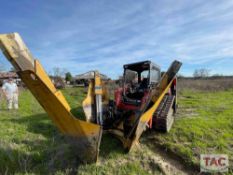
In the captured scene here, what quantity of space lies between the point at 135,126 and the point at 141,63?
2774 mm

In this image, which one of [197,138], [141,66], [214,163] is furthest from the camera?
[141,66]

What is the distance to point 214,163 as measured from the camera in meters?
3.81

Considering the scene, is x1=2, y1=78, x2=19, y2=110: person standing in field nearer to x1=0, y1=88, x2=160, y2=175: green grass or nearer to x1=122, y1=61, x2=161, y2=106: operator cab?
x1=0, y1=88, x2=160, y2=175: green grass

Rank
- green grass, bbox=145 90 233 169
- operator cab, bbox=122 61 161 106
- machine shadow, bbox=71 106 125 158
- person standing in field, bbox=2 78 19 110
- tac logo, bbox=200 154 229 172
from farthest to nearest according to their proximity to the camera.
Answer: person standing in field, bbox=2 78 19 110
operator cab, bbox=122 61 161 106
green grass, bbox=145 90 233 169
machine shadow, bbox=71 106 125 158
tac logo, bbox=200 154 229 172

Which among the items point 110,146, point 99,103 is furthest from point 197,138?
point 99,103

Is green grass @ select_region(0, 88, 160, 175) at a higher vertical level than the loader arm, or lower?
lower

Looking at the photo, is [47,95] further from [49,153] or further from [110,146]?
[110,146]

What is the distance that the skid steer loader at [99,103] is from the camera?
A: 8.77ft

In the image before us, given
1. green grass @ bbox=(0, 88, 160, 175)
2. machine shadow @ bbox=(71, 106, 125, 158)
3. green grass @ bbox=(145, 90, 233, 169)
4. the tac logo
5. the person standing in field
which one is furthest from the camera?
the person standing in field

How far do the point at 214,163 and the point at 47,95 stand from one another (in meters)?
3.10

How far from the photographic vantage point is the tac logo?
358 cm

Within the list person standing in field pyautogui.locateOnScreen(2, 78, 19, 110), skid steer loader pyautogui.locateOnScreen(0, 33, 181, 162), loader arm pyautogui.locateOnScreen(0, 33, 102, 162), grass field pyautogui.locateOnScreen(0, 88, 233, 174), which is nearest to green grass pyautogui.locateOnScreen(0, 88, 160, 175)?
grass field pyautogui.locateOnScreen(0, 88, 233, 174)

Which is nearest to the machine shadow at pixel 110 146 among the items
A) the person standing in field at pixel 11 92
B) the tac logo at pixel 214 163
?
the tac logo at pixel 214 163

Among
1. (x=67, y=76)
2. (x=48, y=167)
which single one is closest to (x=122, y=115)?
(x=48, y=167)
